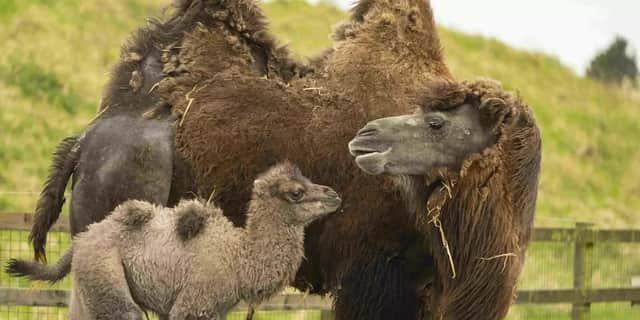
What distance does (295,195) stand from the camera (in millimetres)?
5719

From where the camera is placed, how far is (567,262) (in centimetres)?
1316

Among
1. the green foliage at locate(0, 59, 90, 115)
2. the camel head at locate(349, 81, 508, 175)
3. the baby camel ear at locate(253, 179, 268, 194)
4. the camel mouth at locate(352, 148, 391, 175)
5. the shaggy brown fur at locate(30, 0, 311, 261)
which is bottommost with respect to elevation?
the baby camel ear at locate(253, 179, 268, 194)

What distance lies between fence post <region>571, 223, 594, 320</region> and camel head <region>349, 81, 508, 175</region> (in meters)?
5.12

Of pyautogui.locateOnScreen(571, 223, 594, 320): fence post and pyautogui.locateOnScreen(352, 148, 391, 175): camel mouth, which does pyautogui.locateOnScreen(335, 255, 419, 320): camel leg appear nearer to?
pyautogui.locateOnScreen(352, 148, 391, 175): camel mouth

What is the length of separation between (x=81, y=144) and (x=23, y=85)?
12.5 metres

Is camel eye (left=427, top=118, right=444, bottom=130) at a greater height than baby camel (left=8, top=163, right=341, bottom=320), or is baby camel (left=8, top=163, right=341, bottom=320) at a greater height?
camel eye (left=427, top=118, right=444, bottom=130)

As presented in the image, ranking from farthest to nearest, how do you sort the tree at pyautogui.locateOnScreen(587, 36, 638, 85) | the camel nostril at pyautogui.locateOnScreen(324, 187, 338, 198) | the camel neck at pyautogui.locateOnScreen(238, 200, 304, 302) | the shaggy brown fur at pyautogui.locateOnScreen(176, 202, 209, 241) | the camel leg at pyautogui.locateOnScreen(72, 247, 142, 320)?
1. the tree at pyautogui.locateOnScreen(587, 36, 638, 85)
2. the camel nostril at pyautogui.locateOnScreen(324, 187, 338, 198)
3. the camel neck at pyautogui.locateOnScreen(238, 200, 304, 302)
4. the shaggy brown fur at pyautogui.locateOnScreen(176, 202, 209, 241)
5. the camel leg at pyautogui.locateOnScreen(72, 247, 142, 320)

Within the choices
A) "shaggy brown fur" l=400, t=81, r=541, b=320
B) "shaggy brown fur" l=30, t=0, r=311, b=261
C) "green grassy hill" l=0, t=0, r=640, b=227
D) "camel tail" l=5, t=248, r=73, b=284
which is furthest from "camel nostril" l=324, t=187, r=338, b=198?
"green grassy hill" l=0, t=0, r=640, b=227

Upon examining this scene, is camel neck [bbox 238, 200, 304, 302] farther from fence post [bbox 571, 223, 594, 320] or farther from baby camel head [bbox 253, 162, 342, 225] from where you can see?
fence post [bbox 571, 223, 594, 320]

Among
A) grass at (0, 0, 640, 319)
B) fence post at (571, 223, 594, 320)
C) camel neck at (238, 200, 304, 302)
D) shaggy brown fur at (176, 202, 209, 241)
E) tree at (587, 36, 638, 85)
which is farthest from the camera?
tree at (587, 36, 638, 85)

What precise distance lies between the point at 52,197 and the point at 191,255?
4.41 feet

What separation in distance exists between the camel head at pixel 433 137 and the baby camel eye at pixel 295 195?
352mm

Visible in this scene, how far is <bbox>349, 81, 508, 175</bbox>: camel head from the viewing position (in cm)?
564

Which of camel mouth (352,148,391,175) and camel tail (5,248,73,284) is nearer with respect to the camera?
camel mouth (352,148,391,175)
